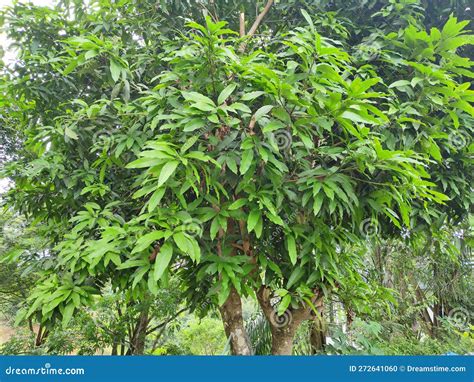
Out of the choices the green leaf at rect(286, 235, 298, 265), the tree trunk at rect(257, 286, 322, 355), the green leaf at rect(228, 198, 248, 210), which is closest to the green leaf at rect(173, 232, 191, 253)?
the green leaf at rect(228, 198, 248, 210)

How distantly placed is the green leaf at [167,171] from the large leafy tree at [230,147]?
13 millimetres

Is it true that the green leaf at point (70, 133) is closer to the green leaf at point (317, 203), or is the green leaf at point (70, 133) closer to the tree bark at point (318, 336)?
the green leaf at point (317, 203)

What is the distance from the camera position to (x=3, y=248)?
482cm

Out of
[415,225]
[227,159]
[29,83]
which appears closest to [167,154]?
[227,159]

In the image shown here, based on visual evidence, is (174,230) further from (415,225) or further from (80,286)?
(415,225)

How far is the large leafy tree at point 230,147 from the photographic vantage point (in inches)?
63.3

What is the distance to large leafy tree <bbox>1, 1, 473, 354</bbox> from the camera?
161 cm

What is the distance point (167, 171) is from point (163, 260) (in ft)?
1.19

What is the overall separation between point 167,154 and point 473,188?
1.95 metres

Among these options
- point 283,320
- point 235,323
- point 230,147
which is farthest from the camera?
point 283,320

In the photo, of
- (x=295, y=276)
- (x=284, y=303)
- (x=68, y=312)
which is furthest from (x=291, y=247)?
(x=68, y=312)

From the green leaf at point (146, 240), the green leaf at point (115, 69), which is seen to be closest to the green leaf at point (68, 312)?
the green leaf at point (146, 240)

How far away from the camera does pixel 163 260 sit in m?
1.44

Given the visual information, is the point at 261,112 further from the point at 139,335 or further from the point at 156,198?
the point at 139,335
